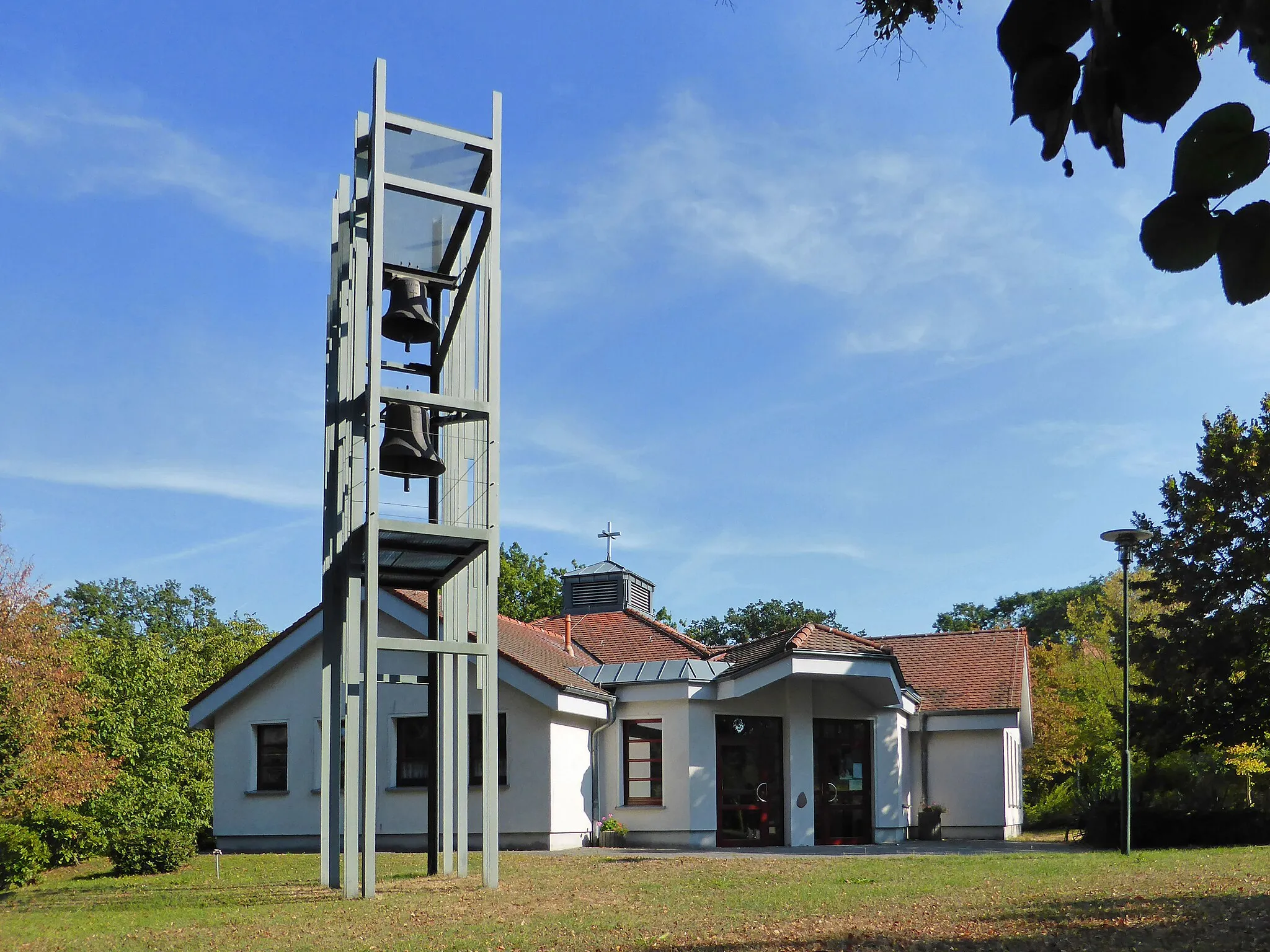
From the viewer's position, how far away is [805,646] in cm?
2272

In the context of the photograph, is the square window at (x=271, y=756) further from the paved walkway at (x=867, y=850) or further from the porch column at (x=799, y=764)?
the porch column at (x=799, y=764)

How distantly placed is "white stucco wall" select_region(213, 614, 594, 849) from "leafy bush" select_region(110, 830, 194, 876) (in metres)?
4.84

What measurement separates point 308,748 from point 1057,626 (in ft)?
194

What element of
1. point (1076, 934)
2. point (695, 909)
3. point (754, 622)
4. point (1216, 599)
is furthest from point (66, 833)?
point (754, 622)

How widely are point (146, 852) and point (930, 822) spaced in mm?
16548

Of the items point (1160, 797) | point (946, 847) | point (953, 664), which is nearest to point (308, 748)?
point (946, 847)

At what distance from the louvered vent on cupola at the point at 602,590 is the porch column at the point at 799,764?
715 centimetres

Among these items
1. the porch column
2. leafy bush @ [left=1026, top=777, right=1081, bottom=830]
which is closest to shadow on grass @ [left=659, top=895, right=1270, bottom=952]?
the porch column

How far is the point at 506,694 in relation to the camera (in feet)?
72.7

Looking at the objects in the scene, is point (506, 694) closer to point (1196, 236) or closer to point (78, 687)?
point (78, 687)

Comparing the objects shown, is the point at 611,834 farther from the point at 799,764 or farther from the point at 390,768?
the point at 390,768

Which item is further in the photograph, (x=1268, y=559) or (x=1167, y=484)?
(x=1167, y=484)

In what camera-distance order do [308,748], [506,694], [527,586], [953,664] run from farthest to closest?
[527,586]
[953,664]
[308,748]
[506,694]

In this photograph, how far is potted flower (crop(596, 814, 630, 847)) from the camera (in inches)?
888
